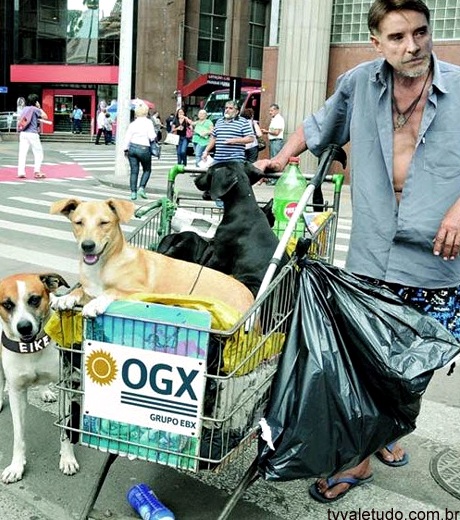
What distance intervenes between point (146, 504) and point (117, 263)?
1.22 metres

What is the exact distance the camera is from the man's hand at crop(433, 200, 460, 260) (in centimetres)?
273

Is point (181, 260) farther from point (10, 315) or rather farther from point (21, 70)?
point (21, 70)

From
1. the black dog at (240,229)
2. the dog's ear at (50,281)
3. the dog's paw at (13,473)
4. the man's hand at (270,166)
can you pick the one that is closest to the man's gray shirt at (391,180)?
the man's hand at (270,166)

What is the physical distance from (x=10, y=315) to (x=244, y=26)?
50.5 meters

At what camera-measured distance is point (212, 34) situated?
50.0 m

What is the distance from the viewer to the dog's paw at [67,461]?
3449mm

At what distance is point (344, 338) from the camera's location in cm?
270

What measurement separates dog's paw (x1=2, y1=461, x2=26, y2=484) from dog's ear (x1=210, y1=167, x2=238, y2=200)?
1717 millimetres

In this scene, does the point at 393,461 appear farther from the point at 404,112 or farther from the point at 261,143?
the point at 261,143

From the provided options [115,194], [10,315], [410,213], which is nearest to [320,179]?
[410,213]

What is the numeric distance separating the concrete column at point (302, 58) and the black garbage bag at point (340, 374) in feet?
46.4

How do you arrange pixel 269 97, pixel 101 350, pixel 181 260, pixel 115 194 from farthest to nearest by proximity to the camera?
pixel 269 97
pixel 115 194
pixel 181 260
pixel 101 350

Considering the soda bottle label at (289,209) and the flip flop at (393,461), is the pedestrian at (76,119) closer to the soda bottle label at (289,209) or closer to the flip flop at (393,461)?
the soda bottle label at (289,209)

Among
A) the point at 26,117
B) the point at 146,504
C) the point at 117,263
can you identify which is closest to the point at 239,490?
the point at 146,504
